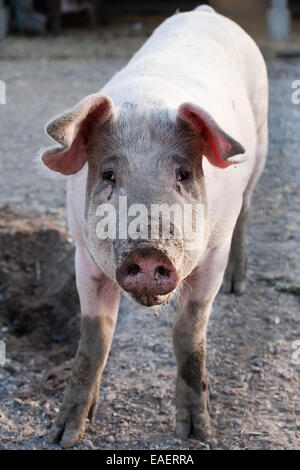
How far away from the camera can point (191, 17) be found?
3.81 m

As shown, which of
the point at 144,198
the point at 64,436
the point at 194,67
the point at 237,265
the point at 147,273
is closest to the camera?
the point at 147,273

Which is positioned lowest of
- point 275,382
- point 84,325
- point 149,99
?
point 275,382

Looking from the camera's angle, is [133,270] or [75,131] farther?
[75,131]

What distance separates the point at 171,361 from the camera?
3.49 meters

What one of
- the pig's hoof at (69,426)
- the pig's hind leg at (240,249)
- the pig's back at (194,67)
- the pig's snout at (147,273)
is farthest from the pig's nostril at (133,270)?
the pig's hind leg at (240,249)

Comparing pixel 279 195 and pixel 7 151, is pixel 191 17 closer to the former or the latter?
pixel 279 195

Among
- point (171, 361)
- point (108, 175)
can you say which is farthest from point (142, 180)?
point (171, 361)

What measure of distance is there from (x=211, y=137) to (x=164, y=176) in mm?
291

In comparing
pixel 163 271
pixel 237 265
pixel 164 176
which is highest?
pixel 164 176

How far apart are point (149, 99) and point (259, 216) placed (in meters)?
2.76

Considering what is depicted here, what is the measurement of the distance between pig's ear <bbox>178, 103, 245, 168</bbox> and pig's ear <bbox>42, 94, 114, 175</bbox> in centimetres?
25

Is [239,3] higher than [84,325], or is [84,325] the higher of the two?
[84,325]

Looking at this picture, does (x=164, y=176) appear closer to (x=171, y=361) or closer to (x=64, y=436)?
(x=64, y=436)
